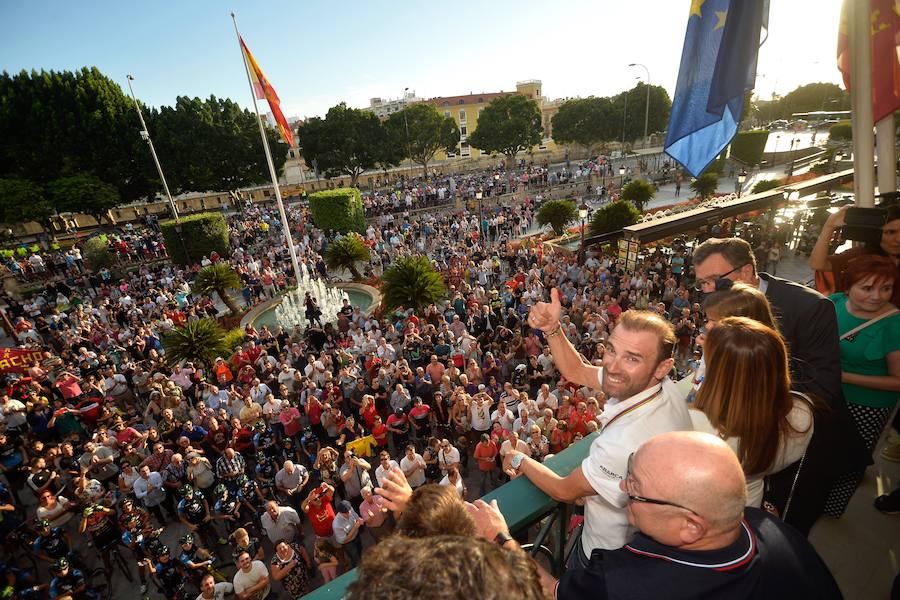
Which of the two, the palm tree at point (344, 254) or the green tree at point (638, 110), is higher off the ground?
the green tree at point (638, 110)

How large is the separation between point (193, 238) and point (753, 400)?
1030 inches

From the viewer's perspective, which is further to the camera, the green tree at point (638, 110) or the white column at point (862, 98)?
the green tree at point (638, 110)

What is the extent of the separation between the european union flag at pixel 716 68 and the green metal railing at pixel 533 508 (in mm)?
3979

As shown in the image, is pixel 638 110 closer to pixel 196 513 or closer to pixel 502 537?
pixel 196 513

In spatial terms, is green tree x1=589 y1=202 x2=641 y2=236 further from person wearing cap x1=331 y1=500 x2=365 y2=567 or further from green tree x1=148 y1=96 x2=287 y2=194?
green tree x1=148 y1=96 x2=287 y2=194

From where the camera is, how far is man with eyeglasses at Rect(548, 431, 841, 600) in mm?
1182

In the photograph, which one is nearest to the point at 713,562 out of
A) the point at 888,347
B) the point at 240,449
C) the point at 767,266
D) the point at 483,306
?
the point at 888,347

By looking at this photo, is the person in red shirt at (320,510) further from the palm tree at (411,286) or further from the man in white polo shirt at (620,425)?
the palm tree at (411,286)

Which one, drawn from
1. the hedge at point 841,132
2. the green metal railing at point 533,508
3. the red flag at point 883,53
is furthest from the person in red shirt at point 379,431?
the hedge at point 841,132

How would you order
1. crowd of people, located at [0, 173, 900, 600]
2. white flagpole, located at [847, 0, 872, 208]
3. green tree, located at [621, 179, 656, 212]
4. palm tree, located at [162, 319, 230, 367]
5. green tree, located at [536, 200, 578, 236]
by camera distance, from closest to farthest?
crowd of people, located at [0, 173, 900, 600]
white flagpole, located at [847, 0, 872, 208]
palm tree, located at [162, 319, 230, 367]
green tree, located at [536, 200, 578, 236]
green tree, located at [621, 179, 656, 212]

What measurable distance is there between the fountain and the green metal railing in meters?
14.8

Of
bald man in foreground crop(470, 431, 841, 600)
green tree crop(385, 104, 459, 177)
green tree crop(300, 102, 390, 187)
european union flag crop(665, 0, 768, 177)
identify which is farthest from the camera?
green tree crop(385, 104, 459, 177)

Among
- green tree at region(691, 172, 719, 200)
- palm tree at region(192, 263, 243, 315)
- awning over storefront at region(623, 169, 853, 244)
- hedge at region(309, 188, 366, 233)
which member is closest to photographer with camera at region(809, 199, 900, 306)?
awning over storefront at region(623, 169, 853, 244)

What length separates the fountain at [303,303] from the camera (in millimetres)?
16312
